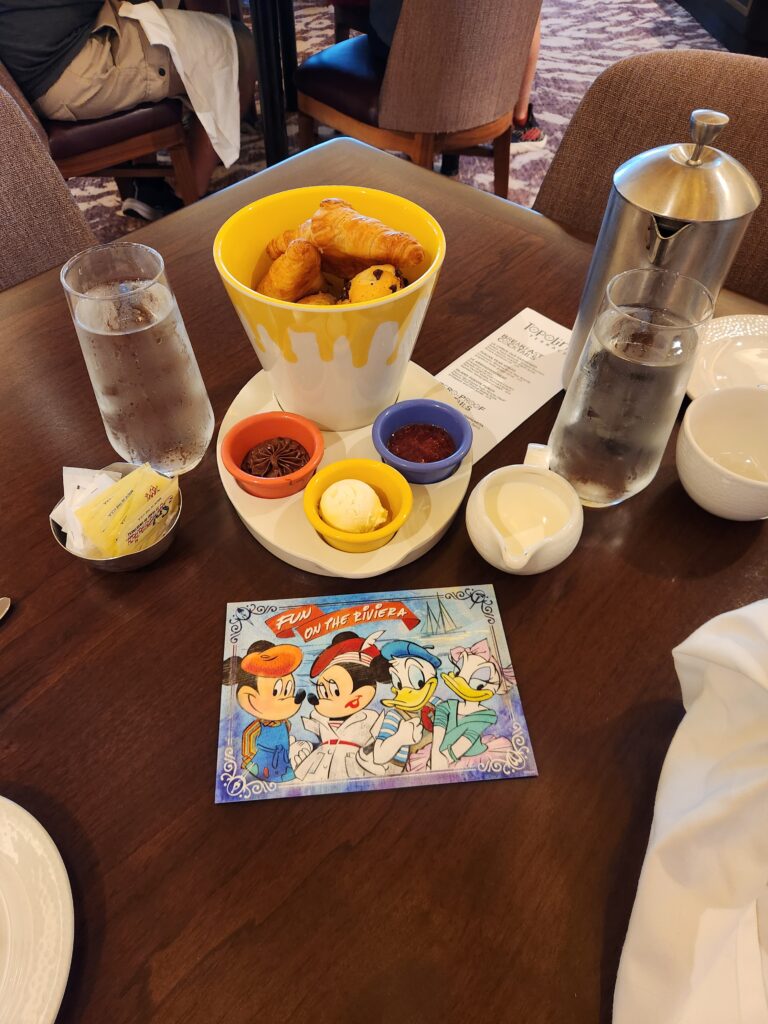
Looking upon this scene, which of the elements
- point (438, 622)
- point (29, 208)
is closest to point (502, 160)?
point (29, 208)

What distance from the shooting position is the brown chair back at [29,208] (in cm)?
80

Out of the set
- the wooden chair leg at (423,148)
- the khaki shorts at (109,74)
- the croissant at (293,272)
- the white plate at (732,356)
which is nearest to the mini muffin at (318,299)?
the croissant at (293,272)

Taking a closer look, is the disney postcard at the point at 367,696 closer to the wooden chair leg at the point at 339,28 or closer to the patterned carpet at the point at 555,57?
the patterned carpet at the point at 555,57

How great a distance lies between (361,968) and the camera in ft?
1.20

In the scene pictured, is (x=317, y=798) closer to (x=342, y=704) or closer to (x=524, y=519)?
(x=342, y=704)

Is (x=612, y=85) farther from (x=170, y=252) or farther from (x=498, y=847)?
(x=498, y=847)

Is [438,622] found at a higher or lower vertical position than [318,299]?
lower

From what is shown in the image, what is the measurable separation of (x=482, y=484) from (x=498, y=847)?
257 millimetres

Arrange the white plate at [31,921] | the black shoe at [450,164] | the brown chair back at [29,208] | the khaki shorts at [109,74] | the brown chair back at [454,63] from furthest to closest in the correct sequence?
the black shoe at [450,164]
the khaki shorts at [109,74]
the brown chair back at [454,63]
the brown chair back at [29,208]
the white plate at [31,921]

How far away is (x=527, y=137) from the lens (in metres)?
2.45

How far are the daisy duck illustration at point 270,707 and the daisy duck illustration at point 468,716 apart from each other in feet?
0.27

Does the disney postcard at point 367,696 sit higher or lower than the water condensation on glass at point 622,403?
lower

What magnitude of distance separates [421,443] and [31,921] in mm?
409

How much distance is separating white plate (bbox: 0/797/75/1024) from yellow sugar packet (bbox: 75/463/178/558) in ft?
0.59
